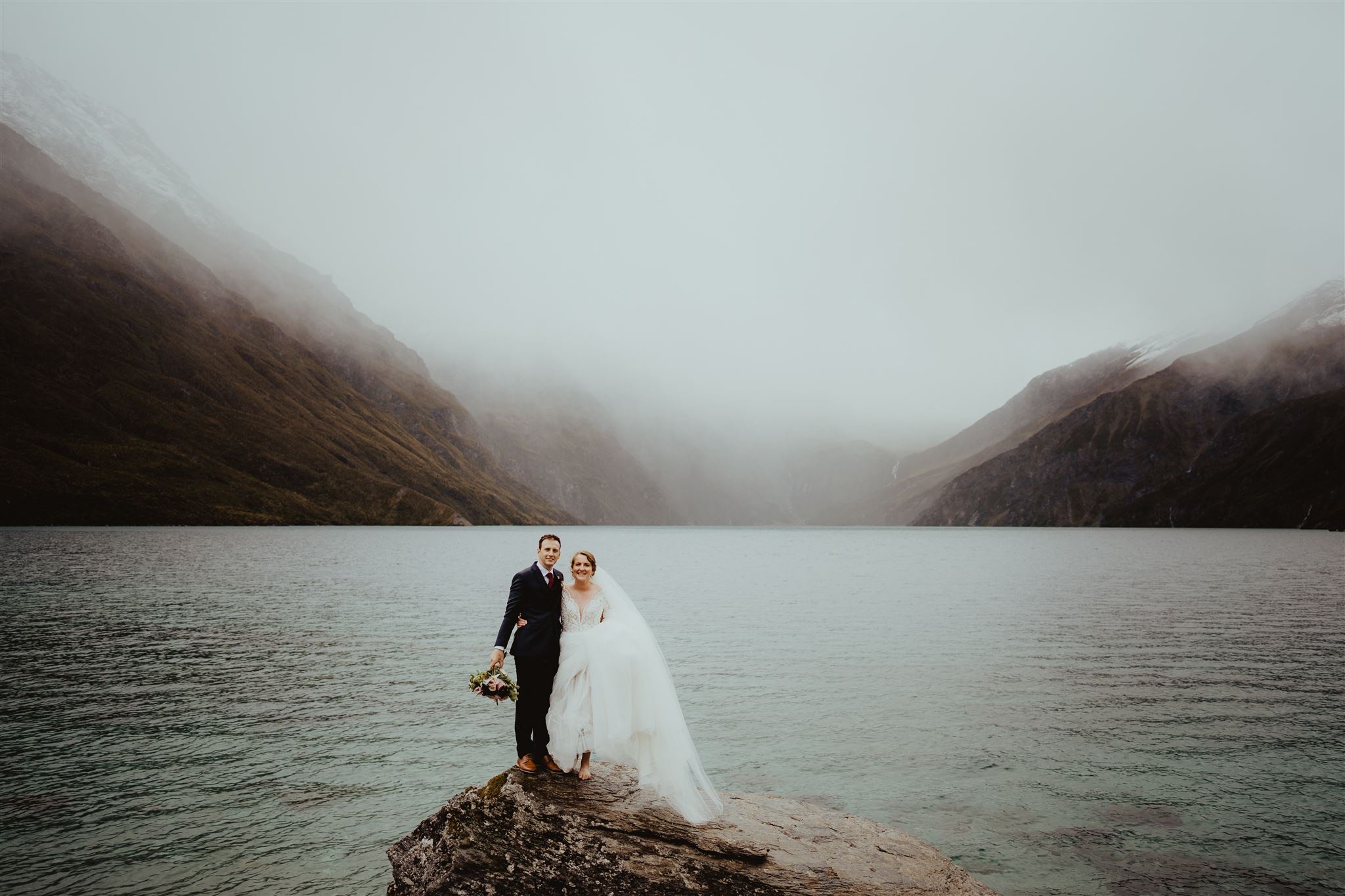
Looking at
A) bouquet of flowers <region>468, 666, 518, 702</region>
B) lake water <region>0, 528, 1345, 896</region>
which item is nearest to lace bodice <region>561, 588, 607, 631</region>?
bouquet of flowers <region>468, 666, 518, 702</region>

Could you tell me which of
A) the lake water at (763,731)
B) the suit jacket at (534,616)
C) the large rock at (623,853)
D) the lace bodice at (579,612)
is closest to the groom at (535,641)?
the suit jacket at (534,616)

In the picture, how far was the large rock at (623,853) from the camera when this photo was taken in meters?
10.8

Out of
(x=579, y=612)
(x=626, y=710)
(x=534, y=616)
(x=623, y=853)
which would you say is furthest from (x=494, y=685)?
(x=623, y=853)

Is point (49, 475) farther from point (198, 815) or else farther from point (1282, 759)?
point (1282, 759)

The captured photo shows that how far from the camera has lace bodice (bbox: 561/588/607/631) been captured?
12.8 m

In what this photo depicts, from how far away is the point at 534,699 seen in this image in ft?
42.0

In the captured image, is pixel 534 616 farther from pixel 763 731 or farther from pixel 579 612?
pixel 763 731

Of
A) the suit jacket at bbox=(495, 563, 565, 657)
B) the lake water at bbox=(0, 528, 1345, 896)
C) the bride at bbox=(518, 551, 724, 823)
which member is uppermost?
the suit jacket at bbox=(495, 563, 565, 657)

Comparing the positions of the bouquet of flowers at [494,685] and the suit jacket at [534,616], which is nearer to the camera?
the bouquet of flowers at [494,685]

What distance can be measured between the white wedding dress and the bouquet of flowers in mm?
768

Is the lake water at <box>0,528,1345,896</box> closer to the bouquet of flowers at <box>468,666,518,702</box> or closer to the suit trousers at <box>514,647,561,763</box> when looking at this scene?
the suit trousers at <box>514,647,561,763</box>

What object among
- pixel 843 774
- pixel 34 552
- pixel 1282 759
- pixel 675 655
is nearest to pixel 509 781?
pixel 843 774

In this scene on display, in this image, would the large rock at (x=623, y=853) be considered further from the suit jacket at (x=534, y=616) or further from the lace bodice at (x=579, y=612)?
the lace bodice at (x=579, y=612)

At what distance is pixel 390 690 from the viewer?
29.0 m
